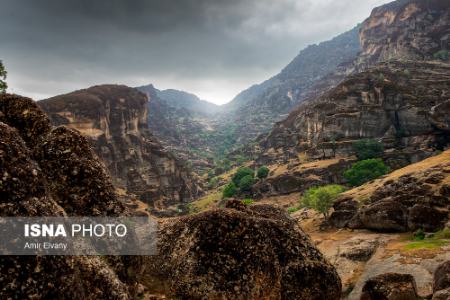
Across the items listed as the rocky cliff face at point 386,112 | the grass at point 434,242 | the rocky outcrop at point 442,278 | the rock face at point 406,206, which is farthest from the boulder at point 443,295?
the rocky cliff face at point 386,112

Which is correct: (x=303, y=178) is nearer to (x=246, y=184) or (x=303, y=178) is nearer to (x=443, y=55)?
(x=246, y=184)

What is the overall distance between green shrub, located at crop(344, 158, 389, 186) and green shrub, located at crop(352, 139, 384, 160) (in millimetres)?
8742

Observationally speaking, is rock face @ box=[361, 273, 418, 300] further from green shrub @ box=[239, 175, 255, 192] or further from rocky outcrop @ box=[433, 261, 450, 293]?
green shrub @ box=[239, 175, 255, 192]

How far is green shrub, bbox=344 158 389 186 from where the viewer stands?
97625mm

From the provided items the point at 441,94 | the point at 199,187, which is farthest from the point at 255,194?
the point at 441,94

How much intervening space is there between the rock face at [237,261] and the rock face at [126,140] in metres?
120

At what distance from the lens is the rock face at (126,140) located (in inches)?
5261

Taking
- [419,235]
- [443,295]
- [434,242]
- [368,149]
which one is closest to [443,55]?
[368,149]

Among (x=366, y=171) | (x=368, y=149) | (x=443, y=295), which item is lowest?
(x=366, y=171)

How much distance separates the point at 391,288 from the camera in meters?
24.0

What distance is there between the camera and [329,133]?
129 meters

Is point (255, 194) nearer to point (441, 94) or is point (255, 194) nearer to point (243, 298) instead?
point (441, 94)

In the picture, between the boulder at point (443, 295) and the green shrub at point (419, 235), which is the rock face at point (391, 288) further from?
the green shrub at point (419, 235)

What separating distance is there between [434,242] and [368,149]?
247ft
